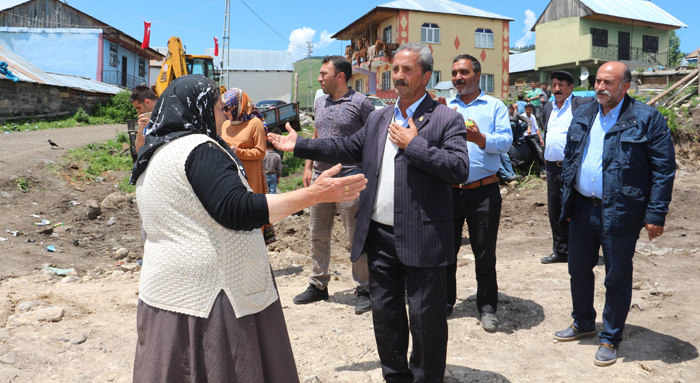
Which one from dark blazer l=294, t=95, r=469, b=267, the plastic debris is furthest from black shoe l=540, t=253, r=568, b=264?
the plastic debris

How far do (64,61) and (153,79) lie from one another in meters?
7.53

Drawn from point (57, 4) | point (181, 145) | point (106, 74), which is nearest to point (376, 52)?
point (106, 74)

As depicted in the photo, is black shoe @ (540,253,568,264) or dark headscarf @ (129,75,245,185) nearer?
dark headscarf @ (129,75,245,185)

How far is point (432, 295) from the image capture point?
277 centimetres

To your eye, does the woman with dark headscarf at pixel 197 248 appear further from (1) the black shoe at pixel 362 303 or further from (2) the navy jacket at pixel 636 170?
(1) the black shoe at pixel 362 303

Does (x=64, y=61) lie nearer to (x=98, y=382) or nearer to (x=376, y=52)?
(x=376, y=52)

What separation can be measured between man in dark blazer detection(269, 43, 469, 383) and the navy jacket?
1.19 metres

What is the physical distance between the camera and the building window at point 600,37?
31.4 meters

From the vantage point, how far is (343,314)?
14.2ft

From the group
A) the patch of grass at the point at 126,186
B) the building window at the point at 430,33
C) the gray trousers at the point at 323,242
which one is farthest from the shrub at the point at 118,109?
the gray trousers at the point at 323,242

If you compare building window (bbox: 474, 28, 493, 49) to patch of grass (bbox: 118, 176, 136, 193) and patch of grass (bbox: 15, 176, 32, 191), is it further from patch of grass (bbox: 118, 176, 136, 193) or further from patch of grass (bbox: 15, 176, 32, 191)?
patch of grass (bbox: 15, 176, 32, 191)

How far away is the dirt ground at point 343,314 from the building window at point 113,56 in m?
25.4

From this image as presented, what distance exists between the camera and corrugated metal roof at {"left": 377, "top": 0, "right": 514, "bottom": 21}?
29.1m

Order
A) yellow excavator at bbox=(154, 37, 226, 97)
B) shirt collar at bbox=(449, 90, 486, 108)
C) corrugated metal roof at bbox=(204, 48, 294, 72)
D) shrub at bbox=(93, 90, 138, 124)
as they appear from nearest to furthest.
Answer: shirt collar at bbox=(449, 90, 486, 108) < yellow excavator at bbox=(154, 37, 226, 97) < shrub at bbox=(93, 90, 138, 124) < corrugated metal roof at bbox=(204, 48, 294, 72)
